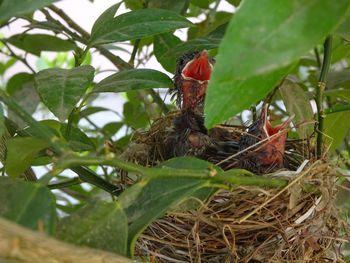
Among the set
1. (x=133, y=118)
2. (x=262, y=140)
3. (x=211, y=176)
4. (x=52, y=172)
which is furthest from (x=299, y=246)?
(x=133, y=118)

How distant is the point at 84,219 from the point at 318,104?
386mm

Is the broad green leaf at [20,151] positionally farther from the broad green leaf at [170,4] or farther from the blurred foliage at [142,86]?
the broad green leaf at [170,4]

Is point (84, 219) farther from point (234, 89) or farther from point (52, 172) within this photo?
point (234, 89)

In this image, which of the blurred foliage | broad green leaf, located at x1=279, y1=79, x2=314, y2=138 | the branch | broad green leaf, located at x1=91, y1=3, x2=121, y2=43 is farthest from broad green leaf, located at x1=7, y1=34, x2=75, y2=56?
the branch

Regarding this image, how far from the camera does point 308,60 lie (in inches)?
47.4

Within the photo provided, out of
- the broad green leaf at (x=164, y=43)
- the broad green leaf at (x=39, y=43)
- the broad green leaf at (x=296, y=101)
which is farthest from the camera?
the broad green leaf at (x=39, y=43)

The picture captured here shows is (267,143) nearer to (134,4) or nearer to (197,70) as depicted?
(197,70)

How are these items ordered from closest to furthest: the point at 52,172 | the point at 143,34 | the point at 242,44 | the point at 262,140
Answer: the point at 242,44 < the point at 52,172 < the point at 143,34 < the point at 262,140

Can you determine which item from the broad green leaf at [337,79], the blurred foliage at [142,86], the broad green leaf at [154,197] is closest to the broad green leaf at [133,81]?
the blurred foliage at [142,86]

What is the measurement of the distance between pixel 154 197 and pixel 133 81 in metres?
0.21

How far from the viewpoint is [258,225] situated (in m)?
0.63

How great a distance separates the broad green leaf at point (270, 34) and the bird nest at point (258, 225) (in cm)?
33

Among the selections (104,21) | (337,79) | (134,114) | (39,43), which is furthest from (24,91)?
(337,79)

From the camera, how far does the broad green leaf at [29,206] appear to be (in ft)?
1.14
